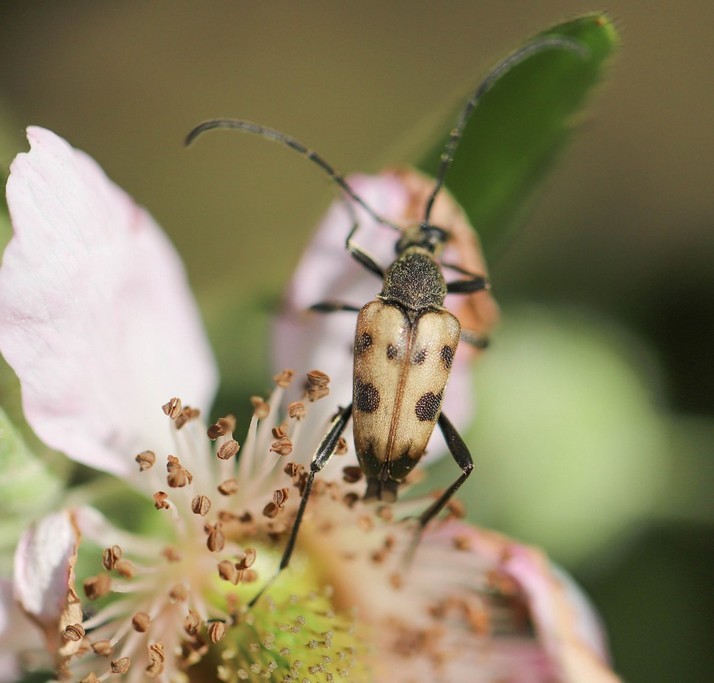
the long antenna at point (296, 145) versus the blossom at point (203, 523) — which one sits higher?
the long antenna at point (296, 145)

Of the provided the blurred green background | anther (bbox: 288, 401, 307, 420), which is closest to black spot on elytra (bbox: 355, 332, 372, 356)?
anther (bbox: 288, 401, 307, 420)

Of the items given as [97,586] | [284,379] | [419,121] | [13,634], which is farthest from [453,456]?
[419,121]

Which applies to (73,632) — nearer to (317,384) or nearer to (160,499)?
(160,499)

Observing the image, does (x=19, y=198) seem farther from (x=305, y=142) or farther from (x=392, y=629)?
(x=305, y=142)

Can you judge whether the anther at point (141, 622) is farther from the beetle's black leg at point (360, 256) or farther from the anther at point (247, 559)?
the beetle's black leg at point (360, 256)

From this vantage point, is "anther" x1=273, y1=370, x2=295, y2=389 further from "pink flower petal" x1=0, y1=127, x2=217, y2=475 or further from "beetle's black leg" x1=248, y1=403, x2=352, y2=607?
"pink flower petal" x1=0, y1=127, x2=217, y2=475

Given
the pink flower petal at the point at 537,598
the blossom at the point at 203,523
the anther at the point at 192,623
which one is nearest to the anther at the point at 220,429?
the blossom at the point at 203,523
